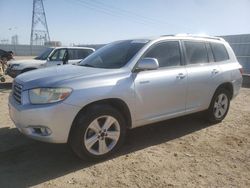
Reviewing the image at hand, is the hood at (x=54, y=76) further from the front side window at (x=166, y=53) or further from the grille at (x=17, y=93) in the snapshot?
the front side window at (x=166, y=53)

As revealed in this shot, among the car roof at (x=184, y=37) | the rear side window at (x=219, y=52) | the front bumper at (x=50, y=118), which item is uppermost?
the car roof at (x=184, y=37)

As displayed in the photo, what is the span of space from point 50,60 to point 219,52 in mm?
7626

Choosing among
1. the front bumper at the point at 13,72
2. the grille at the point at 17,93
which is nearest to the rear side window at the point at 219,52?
the grille at the point at 17,93

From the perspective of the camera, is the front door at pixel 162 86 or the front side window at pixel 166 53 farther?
the front side window at pixel 166 53

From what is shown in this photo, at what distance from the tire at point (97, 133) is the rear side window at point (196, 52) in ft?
6.66

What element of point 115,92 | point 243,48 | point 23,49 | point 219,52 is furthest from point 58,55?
point 23,49

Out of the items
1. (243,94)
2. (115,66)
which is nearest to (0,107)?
(115,66)

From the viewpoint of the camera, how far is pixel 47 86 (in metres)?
4.17

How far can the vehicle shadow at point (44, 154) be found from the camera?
13.3 ft

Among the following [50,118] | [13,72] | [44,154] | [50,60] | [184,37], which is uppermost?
[184,37]

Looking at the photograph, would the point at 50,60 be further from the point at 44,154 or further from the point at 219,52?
the point at 44,154

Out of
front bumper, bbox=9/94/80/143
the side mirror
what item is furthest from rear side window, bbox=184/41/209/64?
front bumper, bbox=9/94/80/143

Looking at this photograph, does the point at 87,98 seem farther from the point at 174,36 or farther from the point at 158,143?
the point at 174,36

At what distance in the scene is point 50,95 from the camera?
411 centimetres
